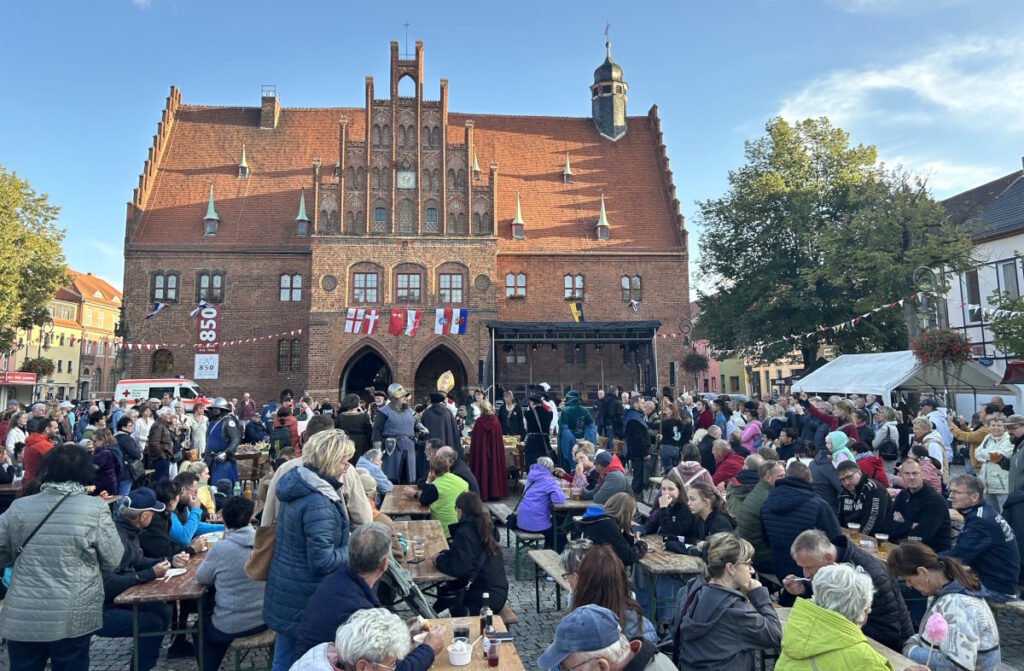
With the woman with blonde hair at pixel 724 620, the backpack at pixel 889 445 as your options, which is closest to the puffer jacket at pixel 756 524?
the woman with blonde hair at pixel 724 620

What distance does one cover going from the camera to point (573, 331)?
26.0 metres

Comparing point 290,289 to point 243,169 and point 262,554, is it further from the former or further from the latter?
point 262,554

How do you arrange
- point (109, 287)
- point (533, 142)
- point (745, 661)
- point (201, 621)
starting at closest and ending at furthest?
point (745, 661)
point (201, 621)
point (533, 142)
point (109, 287)

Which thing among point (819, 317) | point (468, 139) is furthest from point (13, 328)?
point (819, 317)

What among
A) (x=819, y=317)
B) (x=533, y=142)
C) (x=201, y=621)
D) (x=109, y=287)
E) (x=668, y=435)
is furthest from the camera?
(x=109, y=287)

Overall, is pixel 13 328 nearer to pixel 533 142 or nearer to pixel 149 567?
pixel 533 142

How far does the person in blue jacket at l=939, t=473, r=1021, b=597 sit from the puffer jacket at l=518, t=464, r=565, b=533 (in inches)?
151

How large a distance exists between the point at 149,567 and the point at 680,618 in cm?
417

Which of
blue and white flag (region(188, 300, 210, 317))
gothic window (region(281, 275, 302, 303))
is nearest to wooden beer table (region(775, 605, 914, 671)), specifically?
gothic window (region(281, 275, 302, 303))

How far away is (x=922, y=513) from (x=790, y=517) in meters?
1.70

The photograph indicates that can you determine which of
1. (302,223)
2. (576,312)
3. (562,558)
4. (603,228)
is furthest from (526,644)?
(302,223)

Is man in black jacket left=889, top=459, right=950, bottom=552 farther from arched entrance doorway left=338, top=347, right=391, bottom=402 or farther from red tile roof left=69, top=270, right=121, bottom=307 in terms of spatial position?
red tile roof left=69, top=270, right=121, bottom=307

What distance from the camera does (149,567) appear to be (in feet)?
16.6

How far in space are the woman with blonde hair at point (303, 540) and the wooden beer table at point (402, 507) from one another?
335 cm
